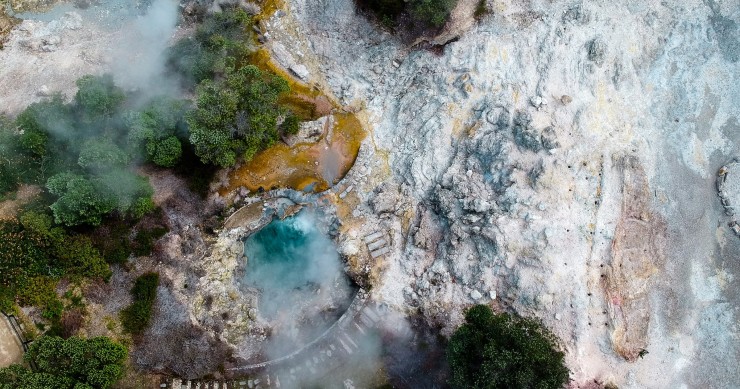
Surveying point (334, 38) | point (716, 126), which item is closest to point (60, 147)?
point (334, 38)

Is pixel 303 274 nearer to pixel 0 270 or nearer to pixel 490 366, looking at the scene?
pixel 490 366

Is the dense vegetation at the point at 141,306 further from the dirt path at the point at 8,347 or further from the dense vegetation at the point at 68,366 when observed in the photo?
the dirt path at the point at 8,347

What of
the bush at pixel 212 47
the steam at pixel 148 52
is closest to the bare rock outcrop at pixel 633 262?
the bush at pixel 212 47

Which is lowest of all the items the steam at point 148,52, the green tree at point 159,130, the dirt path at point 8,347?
the dirt path at point 8,347

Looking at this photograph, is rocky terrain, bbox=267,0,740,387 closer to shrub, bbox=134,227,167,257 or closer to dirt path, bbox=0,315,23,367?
shrub, bbox=134,227,167,257

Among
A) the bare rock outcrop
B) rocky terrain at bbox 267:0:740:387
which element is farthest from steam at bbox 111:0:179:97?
the bare rock outcrop

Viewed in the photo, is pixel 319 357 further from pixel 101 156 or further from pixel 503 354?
pixel 101 156
